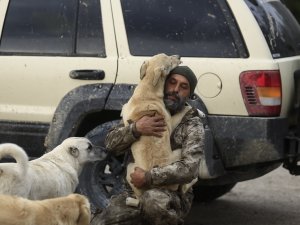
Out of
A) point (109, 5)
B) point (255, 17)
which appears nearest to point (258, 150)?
point (255, 17)

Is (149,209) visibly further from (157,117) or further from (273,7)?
(273,7)

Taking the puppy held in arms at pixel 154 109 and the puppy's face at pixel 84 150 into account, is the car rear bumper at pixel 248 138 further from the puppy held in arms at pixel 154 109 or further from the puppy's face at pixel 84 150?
the puppy held in arms at pixel 154 109

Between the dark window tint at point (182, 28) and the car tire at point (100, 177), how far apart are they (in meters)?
0.69

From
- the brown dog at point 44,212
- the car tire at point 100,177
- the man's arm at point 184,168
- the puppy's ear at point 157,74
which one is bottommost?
the car tire at point 100,177

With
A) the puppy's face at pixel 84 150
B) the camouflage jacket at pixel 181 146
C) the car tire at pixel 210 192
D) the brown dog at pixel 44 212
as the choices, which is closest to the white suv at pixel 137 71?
the puppy's face at pixel 84 150

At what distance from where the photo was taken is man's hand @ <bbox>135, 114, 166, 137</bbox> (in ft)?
17.6

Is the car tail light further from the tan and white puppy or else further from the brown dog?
the brown dog

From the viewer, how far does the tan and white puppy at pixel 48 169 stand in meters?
5.74

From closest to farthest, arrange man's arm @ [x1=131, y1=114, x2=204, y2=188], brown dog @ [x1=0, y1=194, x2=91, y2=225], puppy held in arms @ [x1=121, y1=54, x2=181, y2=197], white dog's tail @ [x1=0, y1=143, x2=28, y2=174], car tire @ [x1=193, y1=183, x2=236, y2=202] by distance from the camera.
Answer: brown dog @ [x1=0, y1=194, x2=91, y2=225] → man's arm @ [x1=131, y1=114, x2=204, y2=188] → puppy held in arms @ [x1=121, y1=54, x2=181, y2=197] → white dog's tail @ [x1=0, y1=143, x2=28, y2=174] → car tire @ [x1=193, y1=183, x2=236, y2=202]

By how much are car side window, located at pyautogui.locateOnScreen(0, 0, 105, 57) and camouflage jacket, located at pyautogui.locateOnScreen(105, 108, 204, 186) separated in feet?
4.30

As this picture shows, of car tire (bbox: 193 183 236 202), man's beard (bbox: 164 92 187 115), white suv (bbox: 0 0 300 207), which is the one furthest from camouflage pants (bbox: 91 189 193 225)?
car tire (bbox: 193 183 236 202)

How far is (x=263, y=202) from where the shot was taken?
27.4 ft

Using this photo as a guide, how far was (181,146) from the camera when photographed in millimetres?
5430

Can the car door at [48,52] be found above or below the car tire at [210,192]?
above
